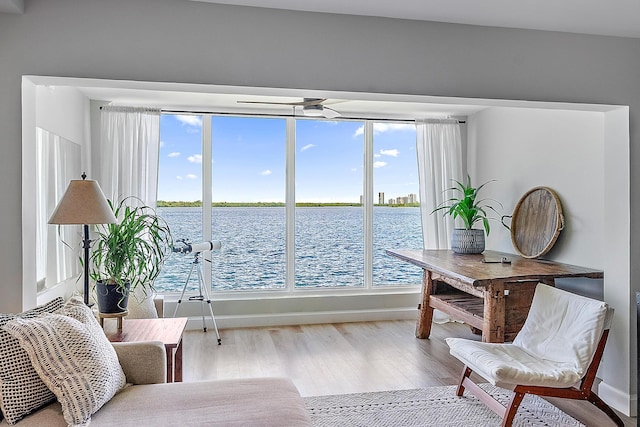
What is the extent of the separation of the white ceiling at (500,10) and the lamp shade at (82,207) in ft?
4.09

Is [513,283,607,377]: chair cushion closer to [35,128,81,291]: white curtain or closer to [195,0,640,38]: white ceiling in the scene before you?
[195,0,640,38]: white ceiling

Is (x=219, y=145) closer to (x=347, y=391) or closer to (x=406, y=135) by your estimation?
(x=406, y=135)

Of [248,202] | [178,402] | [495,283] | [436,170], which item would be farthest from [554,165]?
[178,402]

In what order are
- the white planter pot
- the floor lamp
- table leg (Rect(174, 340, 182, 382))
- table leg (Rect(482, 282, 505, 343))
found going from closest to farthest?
the floor lamp
table leg (Rect(174, 340, 182, 382))
table leg (Rect(482, 282, 505, 343))
the white planter pot

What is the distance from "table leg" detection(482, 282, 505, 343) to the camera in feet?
12.4

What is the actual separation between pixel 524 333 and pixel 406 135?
3.01 m

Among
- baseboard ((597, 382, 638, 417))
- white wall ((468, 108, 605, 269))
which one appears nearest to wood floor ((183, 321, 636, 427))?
baseboard ((597, 382, 638, 417))

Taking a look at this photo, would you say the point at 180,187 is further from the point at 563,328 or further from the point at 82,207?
the point at 563,328

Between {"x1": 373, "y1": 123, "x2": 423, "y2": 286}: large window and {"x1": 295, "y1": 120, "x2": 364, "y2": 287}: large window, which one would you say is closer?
{"x1": 295, "y1": 120, "x2": 364, "y2": 287}: large window

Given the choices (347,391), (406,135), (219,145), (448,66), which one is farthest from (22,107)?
(406,135)

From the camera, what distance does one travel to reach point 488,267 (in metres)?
3.93

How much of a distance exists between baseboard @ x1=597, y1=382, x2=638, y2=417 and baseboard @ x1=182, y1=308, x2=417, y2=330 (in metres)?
2.45

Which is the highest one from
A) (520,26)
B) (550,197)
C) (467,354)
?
(520,26)

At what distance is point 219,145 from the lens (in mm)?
5410
